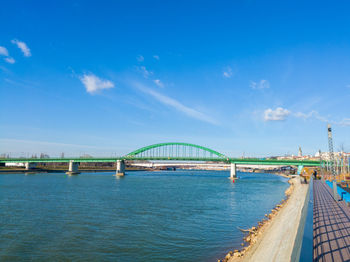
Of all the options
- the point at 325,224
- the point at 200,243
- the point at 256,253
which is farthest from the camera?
the point at 200,243

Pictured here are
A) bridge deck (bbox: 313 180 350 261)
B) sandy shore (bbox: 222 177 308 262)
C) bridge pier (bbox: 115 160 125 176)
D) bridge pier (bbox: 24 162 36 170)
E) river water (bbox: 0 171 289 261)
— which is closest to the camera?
bridge deck (bbox: 313 180 350 261)

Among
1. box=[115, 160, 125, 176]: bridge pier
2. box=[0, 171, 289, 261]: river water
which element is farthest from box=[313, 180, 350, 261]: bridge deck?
box=[115, 160, 125, 176]: bridge pier

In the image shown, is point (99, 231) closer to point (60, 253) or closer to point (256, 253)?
point (60, 253)

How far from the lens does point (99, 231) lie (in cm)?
1992

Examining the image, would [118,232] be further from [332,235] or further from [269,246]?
[332,235]

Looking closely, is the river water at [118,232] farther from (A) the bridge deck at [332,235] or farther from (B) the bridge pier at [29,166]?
(B) the bridge pier at [29,166]

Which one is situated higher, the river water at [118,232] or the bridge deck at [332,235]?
the bridge deck at [332,235]

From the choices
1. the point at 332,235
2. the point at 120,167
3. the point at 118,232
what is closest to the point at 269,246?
the point at 332,235

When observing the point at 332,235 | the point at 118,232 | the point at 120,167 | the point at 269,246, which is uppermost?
the point at 120,167

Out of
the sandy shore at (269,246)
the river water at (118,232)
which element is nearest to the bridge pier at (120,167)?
the river water at (118,232)

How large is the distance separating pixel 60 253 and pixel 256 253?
1209 centimetres

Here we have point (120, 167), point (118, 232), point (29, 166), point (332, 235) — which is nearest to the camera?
point (332, 235)

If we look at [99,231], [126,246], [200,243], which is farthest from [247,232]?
[99,231]

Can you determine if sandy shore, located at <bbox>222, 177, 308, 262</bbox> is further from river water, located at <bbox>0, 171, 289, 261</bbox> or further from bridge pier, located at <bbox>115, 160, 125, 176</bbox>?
bridge pier, located at <bbox>115, 160, 125, 176</bbox>
